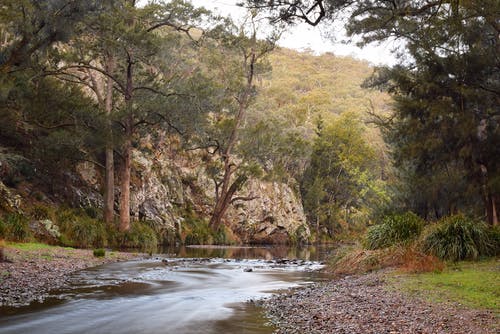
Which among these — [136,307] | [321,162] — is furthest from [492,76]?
[321,162]

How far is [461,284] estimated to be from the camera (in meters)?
9.10

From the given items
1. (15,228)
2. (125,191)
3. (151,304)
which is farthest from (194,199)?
(151,304)

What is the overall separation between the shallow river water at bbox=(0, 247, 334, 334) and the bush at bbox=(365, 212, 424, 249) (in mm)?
2700

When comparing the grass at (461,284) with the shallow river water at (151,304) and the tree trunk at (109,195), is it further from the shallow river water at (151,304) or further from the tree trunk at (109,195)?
the tree trunk at (109,195)

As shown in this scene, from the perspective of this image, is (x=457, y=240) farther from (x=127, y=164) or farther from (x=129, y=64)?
(x=129, y=64)

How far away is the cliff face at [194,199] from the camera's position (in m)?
29.9

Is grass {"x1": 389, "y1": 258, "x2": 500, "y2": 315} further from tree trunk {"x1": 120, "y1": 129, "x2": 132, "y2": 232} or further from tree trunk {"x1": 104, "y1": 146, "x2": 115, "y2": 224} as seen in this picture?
tree trunk {"x1": 104, "y1": 146, "x2": 115, "y2": 224}

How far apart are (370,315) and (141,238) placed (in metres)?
20.0

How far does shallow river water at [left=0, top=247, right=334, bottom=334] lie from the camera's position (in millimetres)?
6480

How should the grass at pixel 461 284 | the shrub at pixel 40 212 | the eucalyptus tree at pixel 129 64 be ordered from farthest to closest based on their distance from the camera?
1. the eucalyptus tree at pixel 129 64
2. the shrub at pixel 40 212
3. the grass at pixel 461 284

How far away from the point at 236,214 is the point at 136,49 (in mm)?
18891

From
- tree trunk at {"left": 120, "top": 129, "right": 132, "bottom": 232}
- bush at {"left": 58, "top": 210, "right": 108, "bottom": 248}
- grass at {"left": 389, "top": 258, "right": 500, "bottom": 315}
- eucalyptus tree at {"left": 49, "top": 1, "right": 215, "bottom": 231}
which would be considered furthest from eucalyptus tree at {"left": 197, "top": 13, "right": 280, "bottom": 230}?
grass at {"left": 389, "top": 258, "right": 500, "bottom": 315}

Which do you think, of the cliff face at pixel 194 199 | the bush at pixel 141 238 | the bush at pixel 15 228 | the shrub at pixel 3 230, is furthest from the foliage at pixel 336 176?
the shrub at pixel 3 230

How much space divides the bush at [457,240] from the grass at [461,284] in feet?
2.32
